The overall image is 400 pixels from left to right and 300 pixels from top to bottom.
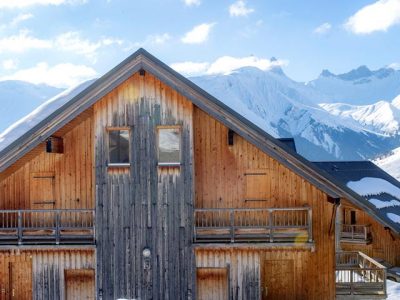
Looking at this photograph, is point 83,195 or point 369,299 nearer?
point 83,195

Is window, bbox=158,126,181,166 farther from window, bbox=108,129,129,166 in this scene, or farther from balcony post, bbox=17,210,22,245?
balcony post, bbox=17,210,22,245

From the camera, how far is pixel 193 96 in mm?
16781

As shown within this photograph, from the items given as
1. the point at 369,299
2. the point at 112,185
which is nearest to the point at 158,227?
the point at 112,185

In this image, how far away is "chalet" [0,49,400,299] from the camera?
17141 mm

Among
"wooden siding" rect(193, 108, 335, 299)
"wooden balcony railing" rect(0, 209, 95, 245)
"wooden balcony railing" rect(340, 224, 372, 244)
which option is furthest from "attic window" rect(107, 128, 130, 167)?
"wooden balcony railing" rect(340, 224, 372, 244)

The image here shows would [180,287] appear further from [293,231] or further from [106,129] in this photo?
[106,129]

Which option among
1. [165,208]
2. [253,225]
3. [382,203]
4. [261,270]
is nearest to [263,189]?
[253,225]

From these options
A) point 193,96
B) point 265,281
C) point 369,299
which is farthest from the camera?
point 369,299

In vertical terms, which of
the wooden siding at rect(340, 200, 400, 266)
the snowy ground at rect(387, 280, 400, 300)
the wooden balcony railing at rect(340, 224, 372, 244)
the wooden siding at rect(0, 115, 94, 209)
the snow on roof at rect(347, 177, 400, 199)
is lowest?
the snowy ground at rect(387, 280, 400, 300)

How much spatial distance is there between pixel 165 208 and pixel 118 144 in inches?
125

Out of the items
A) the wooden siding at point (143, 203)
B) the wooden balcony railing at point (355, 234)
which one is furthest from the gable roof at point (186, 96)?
the wooden balcony railing at point (355, 234)

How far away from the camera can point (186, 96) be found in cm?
1678

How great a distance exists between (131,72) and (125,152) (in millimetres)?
3196

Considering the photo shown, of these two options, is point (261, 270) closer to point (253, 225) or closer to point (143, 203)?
point (253, 225)
